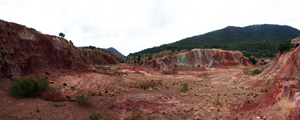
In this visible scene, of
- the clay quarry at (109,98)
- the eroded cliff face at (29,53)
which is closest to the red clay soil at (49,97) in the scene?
the clay quarry at (109,98)

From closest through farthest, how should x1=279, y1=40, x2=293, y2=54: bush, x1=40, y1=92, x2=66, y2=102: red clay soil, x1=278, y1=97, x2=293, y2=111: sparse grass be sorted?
x1=278, y1=97, x2=293, y2=111: sparse grass, x1=40, y1=92, x2=66, y2=102: red clay soil, x1=279, y1=40, x2=293, y2=54: bush

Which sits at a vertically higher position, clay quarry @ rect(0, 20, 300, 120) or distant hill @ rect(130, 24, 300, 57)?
distant hill @ rect(130, 24, 300, 57)

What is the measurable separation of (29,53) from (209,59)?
51473mm

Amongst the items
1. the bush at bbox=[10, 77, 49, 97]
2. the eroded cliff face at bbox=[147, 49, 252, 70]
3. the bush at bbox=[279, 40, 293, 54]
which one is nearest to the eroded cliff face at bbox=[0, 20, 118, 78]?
the bush at bbox=[10, 77, 49, 97]

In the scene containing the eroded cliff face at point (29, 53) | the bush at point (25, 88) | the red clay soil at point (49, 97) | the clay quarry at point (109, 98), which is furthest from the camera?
the eroded cliff face at point (29, 53)

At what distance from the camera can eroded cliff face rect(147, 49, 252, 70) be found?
5012 centimetres

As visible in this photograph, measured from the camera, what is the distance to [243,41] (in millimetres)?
90562

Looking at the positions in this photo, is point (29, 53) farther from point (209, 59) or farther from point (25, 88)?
point (209, 59)

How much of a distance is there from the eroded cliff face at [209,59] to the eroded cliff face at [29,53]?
29.6 m

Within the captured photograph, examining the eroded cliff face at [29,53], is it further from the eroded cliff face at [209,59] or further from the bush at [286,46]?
the bush at [286,46]

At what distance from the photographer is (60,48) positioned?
2747 cm

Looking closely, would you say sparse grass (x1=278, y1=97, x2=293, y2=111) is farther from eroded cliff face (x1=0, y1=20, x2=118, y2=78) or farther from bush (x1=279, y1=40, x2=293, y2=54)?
eroded cliff face (x1=0, y1=20, x2=118, y2=78)

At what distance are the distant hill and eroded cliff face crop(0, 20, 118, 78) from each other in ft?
184

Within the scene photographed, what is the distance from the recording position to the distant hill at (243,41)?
67.4 metres
